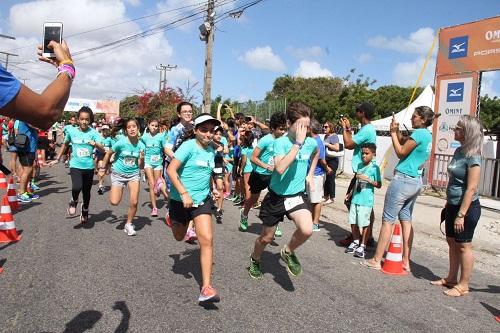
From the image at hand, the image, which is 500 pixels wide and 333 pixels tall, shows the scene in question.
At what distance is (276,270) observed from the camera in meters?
5.24

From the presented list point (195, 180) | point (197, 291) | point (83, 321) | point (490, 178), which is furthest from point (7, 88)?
point (490, 178)

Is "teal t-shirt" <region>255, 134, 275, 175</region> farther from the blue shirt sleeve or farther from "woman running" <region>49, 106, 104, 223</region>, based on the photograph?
the blue shirt sleeve

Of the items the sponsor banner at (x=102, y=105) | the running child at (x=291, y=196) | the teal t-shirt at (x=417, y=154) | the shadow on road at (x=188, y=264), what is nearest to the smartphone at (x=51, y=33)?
the running child at (x=291, y=196)

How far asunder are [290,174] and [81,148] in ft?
14.4

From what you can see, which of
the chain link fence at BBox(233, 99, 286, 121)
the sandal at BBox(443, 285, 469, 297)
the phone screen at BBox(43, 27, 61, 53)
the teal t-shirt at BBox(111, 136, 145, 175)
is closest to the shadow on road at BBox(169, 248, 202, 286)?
the teal t-shirt at BBox(111, 136, 145, 175)

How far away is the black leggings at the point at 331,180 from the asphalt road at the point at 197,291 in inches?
122

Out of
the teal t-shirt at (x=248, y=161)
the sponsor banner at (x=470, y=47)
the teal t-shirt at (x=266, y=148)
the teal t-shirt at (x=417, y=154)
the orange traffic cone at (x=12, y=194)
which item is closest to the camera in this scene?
the teal t-shirt at (x=417, y=154)

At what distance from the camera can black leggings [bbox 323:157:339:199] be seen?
31.0 ft

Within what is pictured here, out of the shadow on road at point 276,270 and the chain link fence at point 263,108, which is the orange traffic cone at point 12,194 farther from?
the chain link fence at point 263,108

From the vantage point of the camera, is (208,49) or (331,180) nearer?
(331,180)

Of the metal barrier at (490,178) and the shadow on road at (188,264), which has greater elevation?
the metal barrier at (490,178)

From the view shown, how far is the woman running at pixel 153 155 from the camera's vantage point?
8.40 m

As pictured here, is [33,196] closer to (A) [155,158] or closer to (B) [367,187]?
(A) [155,158]

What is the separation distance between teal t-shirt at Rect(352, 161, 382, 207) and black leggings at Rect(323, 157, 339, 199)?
3209 millimetres
